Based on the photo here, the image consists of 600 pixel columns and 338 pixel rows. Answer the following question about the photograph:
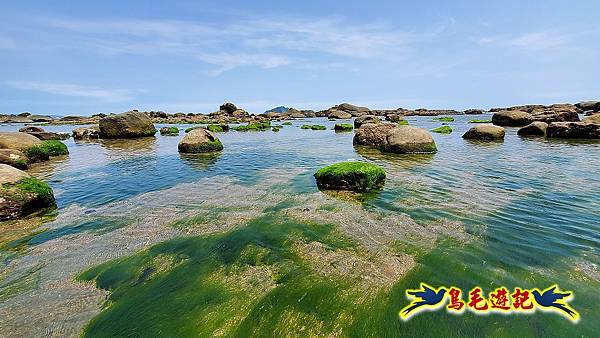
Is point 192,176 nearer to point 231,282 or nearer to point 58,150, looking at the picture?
point 231,282

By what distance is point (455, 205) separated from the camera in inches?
347

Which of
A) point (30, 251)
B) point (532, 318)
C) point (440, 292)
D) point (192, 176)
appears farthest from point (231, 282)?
point (192, 176)

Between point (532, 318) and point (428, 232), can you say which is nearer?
point (532, 318)

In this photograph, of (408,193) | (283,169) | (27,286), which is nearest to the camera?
(27,286)

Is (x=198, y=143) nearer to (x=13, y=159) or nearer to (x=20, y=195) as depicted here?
(x=13, y=159)

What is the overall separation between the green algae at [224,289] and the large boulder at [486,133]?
25154 millimetres

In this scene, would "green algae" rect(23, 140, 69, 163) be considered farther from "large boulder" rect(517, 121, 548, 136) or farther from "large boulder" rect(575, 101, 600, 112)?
"large boulder" rect(575, 101, 600, 112)

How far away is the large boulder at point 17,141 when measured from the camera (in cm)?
1882

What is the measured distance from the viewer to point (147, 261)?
20.3 ft

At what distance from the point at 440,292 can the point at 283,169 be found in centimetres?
1137

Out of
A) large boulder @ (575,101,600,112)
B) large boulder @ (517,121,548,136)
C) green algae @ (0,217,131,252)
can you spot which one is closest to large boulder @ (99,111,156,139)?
green algae @ (0,217,131,252)

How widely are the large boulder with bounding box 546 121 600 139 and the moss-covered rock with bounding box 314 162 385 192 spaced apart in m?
25.8

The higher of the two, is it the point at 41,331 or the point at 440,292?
the point at 41,331

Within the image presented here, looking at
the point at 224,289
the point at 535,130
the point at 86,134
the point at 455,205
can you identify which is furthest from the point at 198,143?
the point at 535,130
